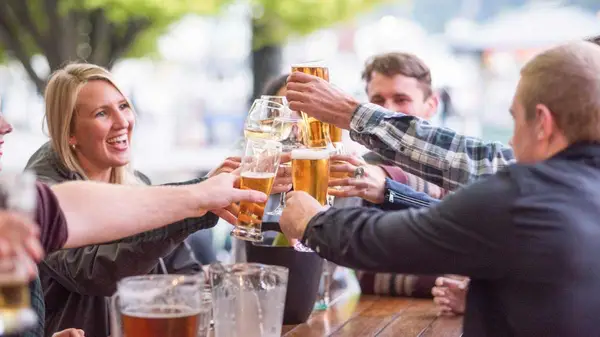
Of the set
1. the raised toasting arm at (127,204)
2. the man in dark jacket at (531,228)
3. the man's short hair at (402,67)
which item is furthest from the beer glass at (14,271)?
the man's short hair at (402,67)

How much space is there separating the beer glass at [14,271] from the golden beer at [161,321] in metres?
0.26

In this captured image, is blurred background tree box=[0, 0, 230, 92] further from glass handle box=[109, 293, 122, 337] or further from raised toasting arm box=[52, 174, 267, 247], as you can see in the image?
glass handle box=[109, 293, 122, 337]

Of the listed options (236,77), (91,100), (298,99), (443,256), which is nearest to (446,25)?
(236,77)

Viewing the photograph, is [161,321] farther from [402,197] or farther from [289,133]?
[402,197]

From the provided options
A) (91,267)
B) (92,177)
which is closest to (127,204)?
(91,267)

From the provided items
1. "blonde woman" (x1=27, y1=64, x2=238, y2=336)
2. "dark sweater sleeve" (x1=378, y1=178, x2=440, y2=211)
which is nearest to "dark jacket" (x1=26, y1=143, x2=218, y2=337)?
"blonde woman" (x1=27, y1=64, x2=238, y2=336)

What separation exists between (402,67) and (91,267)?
5.14ft

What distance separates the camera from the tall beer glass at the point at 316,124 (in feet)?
6.29

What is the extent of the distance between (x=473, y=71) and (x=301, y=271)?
3.94 metres

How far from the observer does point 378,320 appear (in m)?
2.10

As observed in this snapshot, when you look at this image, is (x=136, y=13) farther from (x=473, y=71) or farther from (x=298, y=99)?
(x=298, y=99)

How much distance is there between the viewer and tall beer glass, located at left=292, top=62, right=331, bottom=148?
1916 mm

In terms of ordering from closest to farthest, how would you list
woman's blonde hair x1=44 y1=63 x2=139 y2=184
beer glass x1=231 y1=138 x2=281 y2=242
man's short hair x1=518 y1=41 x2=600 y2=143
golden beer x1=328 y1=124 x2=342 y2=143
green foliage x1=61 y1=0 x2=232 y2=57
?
man's short hair x1=518 y1=41 x2=600 y2=143, beer glass x1=231 y1=138 x2=281 y2=242, golden beer x1=328 y1=124 x2=342 y2=143, woman's blonde hair x1=44 y1=63 x2=139 y2=184, green foliage x1=61 y1=0 x2=232 y2=57

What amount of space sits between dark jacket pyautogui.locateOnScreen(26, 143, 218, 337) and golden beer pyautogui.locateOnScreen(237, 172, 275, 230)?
0.21 meters
